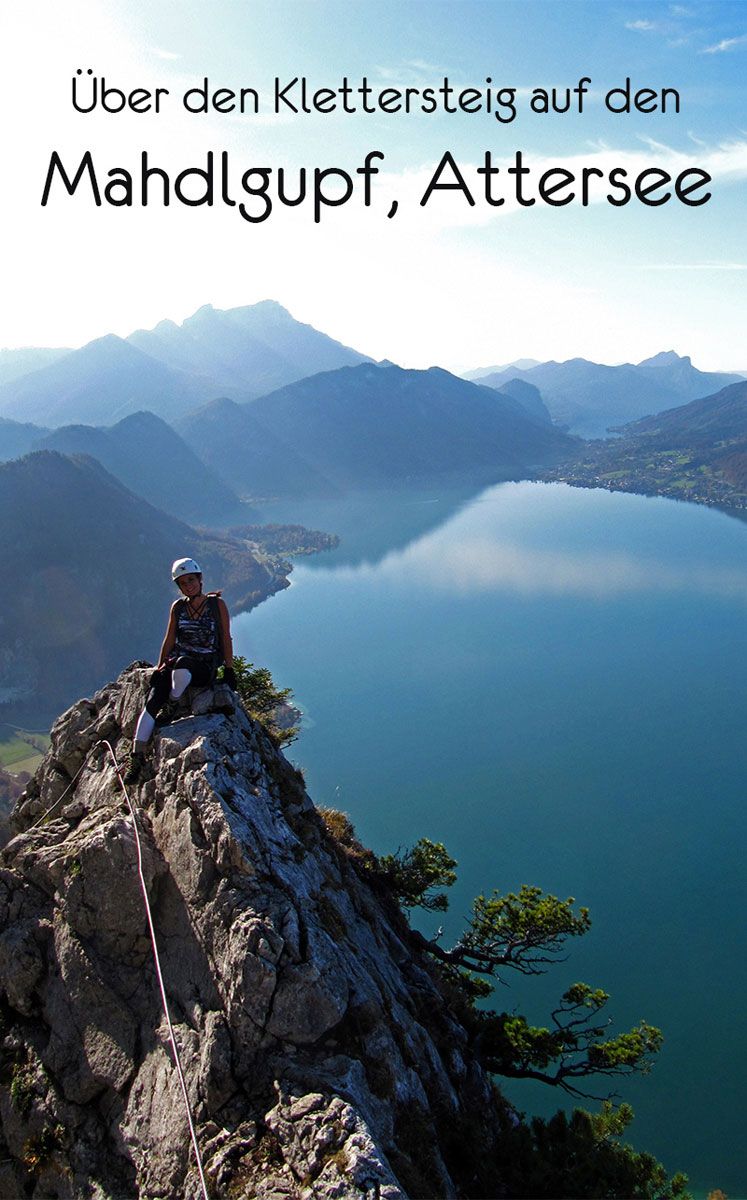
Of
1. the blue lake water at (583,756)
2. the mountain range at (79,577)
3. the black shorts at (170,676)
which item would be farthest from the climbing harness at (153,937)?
the mountain range at (79,577)

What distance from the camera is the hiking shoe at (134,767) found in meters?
8.21

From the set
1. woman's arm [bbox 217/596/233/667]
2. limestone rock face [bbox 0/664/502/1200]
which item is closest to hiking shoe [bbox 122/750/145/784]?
limestone rock face [bbox 0/664/502/1200]

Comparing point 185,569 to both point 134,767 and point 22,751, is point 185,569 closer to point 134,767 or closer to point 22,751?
point 134,767

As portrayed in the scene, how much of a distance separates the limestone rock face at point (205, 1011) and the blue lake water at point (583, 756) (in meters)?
34.3

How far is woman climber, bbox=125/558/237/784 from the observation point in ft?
27.1

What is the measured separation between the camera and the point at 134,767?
8.22 meters

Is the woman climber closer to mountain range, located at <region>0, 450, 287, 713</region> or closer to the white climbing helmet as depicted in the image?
the white climbing helmet

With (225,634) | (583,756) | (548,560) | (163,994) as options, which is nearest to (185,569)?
(225,634)

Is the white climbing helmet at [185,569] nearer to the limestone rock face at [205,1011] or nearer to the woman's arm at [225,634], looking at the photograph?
the woman's arm at [225,634]

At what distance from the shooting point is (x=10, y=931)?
7.57m

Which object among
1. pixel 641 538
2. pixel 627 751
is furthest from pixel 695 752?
pixel 641 538

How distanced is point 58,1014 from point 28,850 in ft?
6.97

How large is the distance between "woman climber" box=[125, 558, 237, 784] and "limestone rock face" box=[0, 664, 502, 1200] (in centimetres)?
22

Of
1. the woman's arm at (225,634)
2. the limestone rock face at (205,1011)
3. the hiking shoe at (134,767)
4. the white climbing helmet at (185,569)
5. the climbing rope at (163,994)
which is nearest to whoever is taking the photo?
the climbing rope at (163,994)
